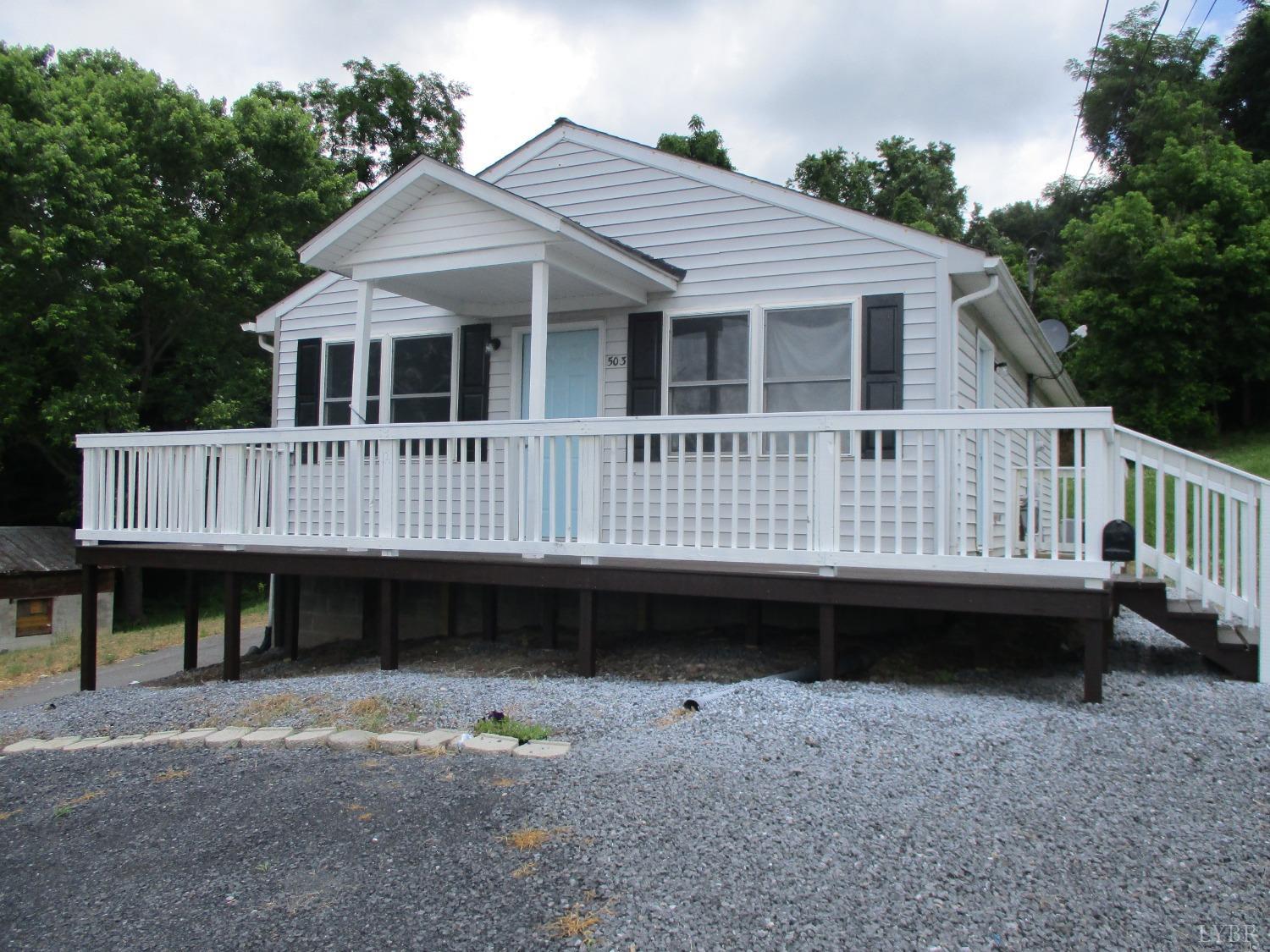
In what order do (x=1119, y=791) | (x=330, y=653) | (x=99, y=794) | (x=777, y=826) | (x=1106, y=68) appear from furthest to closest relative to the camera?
(x=1106, y=68) < (x=330, y=653) < (x=99, y=794) < (x=1119, y=791) < (x=777, y=826)

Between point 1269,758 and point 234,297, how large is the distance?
71.9ft

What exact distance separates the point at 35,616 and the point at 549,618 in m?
14.8

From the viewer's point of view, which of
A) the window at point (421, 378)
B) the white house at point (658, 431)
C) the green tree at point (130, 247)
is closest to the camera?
the white house at point (658, 431)

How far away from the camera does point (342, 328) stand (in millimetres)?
9758

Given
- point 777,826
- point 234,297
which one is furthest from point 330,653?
point 234,297

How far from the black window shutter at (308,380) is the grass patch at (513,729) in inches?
234

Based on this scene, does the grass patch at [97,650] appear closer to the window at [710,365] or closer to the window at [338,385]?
the window at [338,385]

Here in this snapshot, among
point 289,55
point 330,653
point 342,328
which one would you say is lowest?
point 330,653

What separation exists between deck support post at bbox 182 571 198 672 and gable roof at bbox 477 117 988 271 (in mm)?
4806

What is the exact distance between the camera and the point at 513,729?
4.67 meters

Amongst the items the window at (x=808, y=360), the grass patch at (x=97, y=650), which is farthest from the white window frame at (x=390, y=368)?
the grass patch at (x=97, y=650)

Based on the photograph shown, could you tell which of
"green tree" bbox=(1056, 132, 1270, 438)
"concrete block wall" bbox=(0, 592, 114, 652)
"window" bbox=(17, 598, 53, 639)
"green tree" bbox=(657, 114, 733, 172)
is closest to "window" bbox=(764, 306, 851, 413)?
"concrete block wall" bbox=(0, 592, 114, 652)

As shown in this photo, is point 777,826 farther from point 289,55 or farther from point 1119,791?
point 289,55

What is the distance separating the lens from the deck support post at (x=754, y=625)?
22.9 feet
